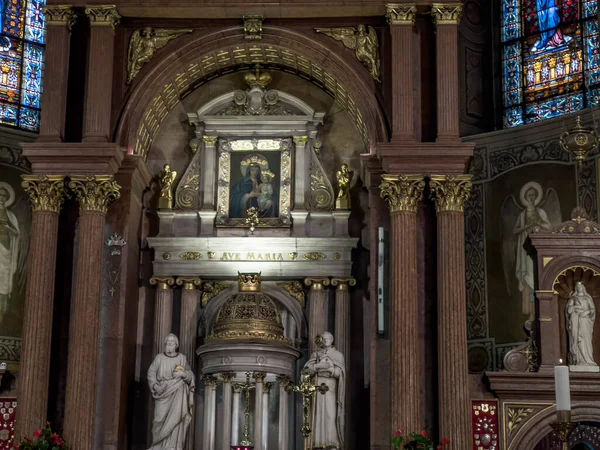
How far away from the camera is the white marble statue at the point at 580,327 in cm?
1836

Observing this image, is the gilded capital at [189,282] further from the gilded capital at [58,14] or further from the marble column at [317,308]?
the gilded capital at [58,14]

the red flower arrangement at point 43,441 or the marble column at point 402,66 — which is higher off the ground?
the marble column at point 402,66

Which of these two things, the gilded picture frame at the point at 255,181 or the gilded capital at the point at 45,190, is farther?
the gilded picture frame at the point at 255,181

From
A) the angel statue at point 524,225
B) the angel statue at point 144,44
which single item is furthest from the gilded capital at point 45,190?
the angel statue at point 524,225

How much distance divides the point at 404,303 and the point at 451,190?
2.07m

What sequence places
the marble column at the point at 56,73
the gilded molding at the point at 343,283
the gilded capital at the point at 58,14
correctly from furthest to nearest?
A: 1. the gilded molding at the point at 343,283
2. the gilded capital at the point at 58,14
3. the marble column at the point at 56,73

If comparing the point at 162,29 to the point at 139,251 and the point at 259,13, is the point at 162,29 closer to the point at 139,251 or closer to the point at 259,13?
the point at 259,13

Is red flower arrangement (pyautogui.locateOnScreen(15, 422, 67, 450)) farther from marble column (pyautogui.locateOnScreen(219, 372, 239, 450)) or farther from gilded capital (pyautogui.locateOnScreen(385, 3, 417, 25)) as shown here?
gilded capital (pyautogui.locateOnScreen(385, 3, 417, 25))

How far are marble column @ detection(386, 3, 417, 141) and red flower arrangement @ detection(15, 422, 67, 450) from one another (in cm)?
746

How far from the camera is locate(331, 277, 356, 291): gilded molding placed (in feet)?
71.7

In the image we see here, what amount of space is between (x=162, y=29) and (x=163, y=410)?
699 cm

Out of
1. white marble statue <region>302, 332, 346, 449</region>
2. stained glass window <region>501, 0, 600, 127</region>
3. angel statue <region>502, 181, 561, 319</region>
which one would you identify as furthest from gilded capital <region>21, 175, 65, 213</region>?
stained glass window <region>501, 0, 600, 127</region>

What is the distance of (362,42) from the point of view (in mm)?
21234

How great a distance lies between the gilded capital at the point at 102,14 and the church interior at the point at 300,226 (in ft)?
0.12
